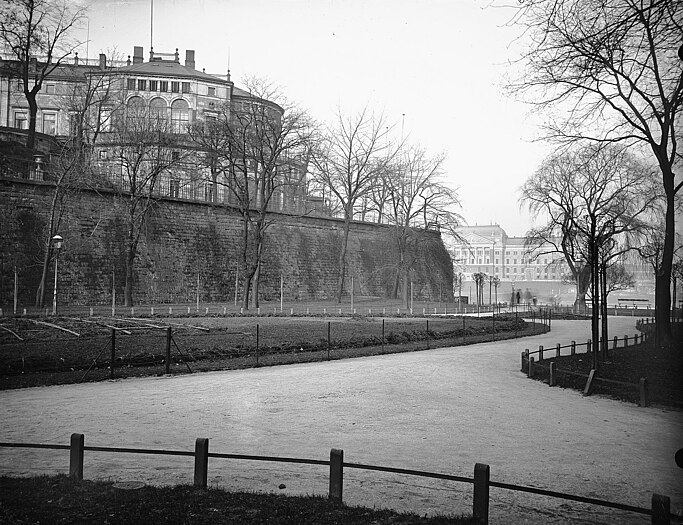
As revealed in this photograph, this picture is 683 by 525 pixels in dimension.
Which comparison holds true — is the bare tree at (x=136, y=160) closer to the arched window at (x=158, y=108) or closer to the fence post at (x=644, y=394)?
the arched window at (x=158, y=108)

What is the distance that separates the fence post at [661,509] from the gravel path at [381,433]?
1.14 m

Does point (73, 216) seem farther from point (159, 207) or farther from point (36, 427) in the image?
point (36, 427)

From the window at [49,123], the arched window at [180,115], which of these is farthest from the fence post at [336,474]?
the window at [49,123]

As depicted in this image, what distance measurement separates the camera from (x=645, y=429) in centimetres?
899

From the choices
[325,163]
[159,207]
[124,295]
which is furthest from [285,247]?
[124,295]

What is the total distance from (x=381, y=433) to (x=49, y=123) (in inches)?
1452

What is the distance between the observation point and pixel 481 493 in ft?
16.5

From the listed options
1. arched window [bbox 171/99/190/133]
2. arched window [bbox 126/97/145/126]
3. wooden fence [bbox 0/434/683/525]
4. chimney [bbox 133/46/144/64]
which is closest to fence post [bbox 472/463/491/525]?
wooden fence [bbox 0/434/683/525]

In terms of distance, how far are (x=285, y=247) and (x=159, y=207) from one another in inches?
388

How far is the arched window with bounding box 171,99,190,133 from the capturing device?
130ft

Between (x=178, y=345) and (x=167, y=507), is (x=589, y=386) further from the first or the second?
(x=178, y=345)

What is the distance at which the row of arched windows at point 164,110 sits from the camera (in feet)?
116

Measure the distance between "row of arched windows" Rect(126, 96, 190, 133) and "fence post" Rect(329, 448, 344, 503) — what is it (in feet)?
102

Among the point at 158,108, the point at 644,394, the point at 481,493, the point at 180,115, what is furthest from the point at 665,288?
the point at 180,115
